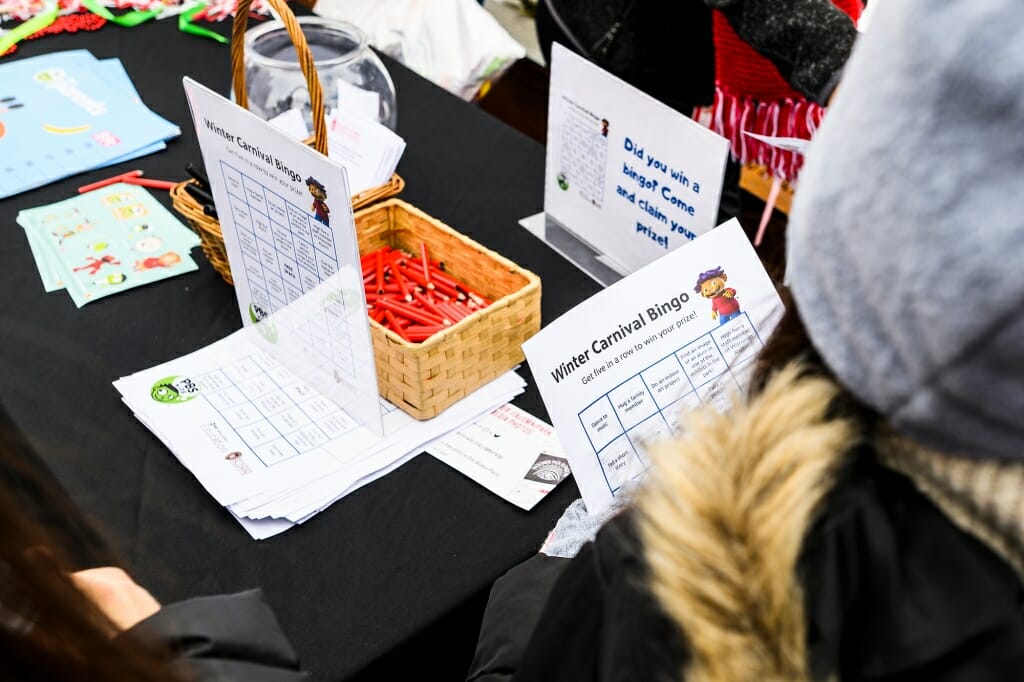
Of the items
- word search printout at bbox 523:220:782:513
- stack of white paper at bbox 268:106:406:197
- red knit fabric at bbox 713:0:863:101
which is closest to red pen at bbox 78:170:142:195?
stack of white paper at bbox 268:106:406:197

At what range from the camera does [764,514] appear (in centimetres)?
43

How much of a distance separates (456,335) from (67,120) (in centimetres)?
96

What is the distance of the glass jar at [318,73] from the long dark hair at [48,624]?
97cm

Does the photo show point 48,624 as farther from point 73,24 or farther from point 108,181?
point 73,24

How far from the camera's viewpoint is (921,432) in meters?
0.40

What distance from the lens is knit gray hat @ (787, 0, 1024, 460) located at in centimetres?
34

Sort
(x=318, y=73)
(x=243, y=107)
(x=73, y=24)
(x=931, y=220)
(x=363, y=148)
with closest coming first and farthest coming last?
(x=931, y=220) → (x=243, y=107) → (x=363, y=148) → (x=318, y=73) → (x=73, y=24)

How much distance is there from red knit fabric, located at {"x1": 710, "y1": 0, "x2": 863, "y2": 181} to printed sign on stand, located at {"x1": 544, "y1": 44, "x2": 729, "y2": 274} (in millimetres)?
449

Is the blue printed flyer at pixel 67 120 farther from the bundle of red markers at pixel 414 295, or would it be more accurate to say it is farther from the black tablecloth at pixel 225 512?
the bundle of red markers at pixel 414 295

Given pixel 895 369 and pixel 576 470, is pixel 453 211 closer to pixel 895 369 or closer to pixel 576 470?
pixel 576 470

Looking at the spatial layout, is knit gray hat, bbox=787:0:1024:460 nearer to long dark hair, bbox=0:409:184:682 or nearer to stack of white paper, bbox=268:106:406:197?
long dark hair, bbox=0:409:184:682

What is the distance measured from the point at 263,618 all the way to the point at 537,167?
0.99 meters

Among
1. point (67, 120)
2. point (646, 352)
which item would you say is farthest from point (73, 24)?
point (646, 352)

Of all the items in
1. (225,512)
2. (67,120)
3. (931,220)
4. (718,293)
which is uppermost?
(931,220)
